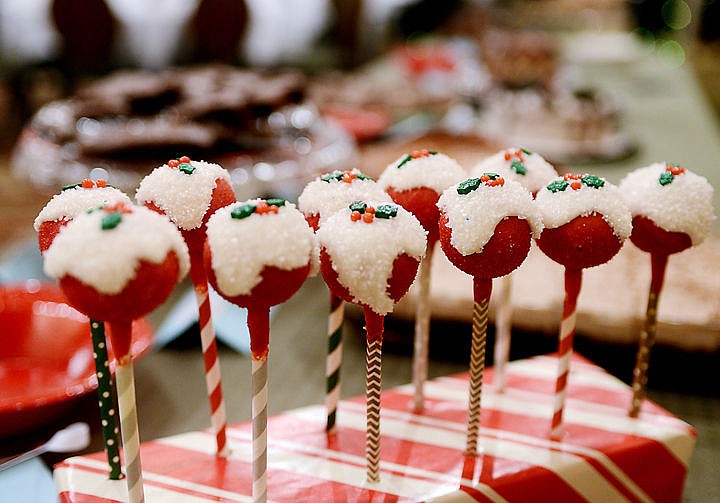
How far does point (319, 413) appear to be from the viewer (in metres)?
0.91

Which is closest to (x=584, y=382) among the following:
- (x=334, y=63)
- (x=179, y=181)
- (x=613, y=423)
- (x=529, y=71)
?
(x=613, y=423)

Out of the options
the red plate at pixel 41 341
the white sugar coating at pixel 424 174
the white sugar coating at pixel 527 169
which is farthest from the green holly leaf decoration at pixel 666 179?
the red plate at pixel 41 341

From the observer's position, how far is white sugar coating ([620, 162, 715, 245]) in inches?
30.3

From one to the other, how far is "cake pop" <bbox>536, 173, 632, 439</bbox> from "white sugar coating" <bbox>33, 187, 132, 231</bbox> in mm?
421

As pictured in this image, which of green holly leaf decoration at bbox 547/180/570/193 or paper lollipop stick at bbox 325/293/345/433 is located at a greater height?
green holly leaf decoration at bbox 547/180/570/193

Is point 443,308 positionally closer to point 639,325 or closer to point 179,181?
point 639,325

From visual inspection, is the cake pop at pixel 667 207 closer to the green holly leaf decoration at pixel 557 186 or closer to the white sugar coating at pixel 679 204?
the white sugar coating at pixel 679 204

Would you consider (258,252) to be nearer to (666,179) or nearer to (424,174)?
(424,174)

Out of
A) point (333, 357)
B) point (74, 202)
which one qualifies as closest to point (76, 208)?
point (74, 202)

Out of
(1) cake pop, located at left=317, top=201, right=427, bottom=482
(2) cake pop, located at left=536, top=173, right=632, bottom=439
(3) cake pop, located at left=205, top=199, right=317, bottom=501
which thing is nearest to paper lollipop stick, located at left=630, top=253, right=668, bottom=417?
(2) cake pop, located at left=536, top=173, right=632, bottom=439

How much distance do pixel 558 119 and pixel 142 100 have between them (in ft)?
4.51

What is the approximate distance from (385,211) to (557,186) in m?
0.21

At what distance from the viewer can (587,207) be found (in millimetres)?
710

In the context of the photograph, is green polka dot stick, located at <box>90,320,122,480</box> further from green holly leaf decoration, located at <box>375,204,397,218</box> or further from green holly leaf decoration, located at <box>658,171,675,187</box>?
green holly leaf decoration, located at <box>658,171,675,187</box>
